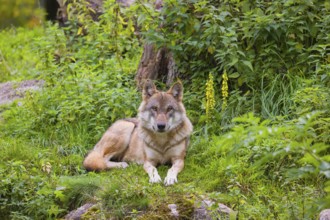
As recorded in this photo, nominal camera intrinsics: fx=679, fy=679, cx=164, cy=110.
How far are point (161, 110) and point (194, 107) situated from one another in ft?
4.68

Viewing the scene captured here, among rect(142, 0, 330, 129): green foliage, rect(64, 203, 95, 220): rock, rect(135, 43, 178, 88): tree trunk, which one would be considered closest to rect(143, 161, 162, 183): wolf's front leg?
rect(64, 203, 95, 220): rock

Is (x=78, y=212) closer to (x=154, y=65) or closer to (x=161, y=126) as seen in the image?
(x=161, y=126)

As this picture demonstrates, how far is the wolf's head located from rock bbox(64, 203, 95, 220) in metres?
1.68

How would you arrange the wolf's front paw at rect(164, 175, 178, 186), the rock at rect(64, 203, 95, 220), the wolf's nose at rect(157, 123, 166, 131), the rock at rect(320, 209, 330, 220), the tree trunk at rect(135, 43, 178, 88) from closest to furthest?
the rock at rect(320, 209, 330, 220), the rock at rect(64, 203, 95, 220), the wolf's front paw at rect(164, 175, 178, 186), the wolf's nose at rect(157, 123, 166, 131), the tree trunk at rect(135, 43, 178, 88)

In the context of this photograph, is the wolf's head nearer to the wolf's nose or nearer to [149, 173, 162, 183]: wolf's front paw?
the wolf's nose

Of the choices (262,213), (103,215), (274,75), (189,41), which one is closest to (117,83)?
(189,41)

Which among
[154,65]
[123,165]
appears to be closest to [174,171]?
[123,165]

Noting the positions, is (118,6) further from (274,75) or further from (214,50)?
(274,75)

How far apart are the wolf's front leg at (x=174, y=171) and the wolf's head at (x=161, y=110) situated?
42 cm

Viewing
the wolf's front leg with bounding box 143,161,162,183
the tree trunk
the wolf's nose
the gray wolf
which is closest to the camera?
the wolf's front leg with bounding box 143,161,162,183

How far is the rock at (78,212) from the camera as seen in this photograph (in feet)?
22.9

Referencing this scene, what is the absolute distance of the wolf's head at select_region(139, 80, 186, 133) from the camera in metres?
8.45

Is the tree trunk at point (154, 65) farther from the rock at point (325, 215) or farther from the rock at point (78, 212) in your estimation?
the rock at point (325, 215)

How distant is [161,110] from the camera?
853 cm
